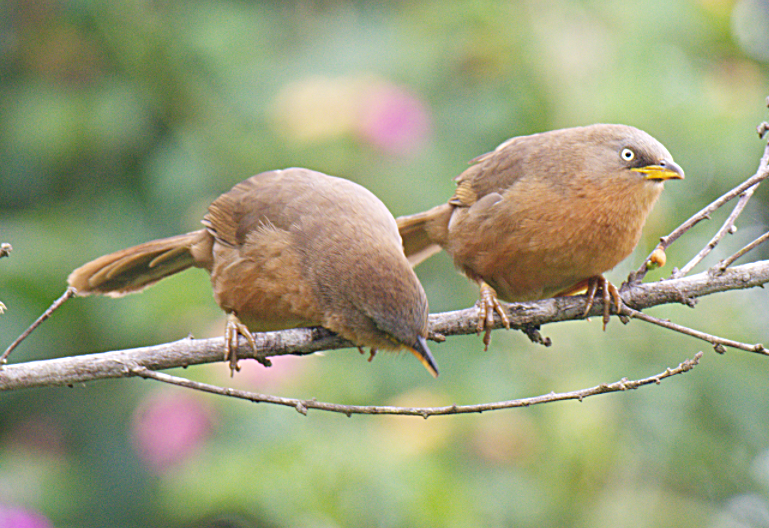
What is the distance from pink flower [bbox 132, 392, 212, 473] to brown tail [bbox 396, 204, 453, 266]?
149cm

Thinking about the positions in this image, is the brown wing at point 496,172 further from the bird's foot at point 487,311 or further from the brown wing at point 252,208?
the brown wing at point 252,208

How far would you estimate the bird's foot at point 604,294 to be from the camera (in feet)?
10.3

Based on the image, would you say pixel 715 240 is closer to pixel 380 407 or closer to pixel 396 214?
pixel 380 407

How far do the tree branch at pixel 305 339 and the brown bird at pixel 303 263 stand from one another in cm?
10

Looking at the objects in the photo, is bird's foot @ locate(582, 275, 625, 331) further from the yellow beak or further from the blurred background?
the blurred background

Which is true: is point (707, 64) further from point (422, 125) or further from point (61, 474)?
point (61, 474)

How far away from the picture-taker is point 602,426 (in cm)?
461

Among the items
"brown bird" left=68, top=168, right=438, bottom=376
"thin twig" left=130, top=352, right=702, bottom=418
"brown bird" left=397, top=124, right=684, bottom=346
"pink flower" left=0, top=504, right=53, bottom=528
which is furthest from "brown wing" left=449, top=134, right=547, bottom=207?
"pink flower" left=0, top=504, right=53, bottom=528

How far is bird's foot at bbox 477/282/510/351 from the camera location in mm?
3082

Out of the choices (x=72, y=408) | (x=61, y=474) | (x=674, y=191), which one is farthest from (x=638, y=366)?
(x=72, y=408)

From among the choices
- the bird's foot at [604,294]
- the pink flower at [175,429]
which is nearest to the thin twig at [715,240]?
the bird's foot at [604,294]

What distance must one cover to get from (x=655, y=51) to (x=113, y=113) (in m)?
3.86

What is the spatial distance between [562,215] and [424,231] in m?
0.93

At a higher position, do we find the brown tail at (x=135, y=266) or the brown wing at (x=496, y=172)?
the brown wing at (x=496, y=172)
